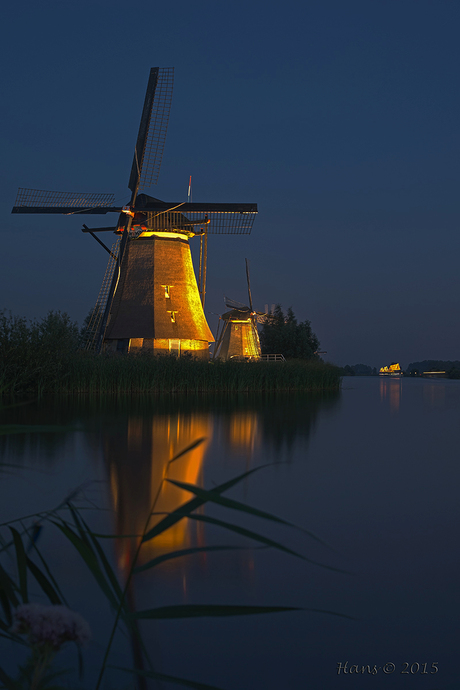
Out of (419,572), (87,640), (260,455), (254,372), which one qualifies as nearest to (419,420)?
(260,455)

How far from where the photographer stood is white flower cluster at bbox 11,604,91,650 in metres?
0.76

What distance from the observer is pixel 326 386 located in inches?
892

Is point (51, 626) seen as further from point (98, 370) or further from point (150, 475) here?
point (98, 370)

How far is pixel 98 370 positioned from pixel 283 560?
1469 centimetres

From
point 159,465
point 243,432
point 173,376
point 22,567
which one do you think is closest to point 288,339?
point 173,376

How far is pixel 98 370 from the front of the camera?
17000mm

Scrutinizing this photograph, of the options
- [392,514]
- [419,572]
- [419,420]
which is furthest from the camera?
[419,420]

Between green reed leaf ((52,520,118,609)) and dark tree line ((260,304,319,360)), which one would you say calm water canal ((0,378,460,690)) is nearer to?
green reed leaf ((52,520,118,609))

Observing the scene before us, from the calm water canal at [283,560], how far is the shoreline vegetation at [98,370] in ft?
29.7

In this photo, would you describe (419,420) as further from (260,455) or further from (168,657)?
(168,657)

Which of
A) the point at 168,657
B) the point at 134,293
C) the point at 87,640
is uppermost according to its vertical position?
the point at 134,293

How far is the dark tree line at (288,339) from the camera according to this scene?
39.2m

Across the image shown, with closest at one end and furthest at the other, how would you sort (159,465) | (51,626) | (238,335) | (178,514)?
(51,626)
(178,514)
(159,465)
(238,335)

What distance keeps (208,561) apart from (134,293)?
754 inches
